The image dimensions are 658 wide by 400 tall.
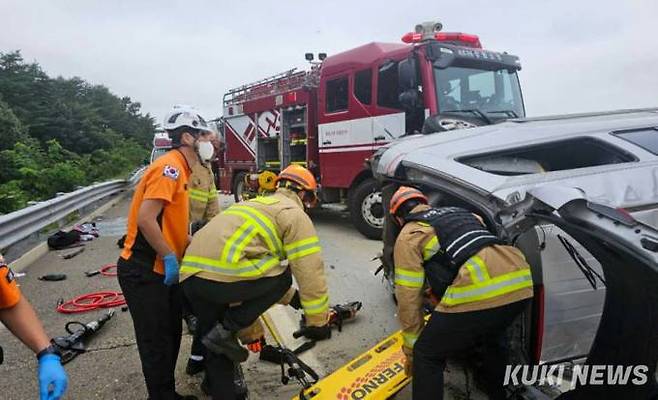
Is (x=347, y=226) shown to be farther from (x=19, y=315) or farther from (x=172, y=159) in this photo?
(x=19, y=315)

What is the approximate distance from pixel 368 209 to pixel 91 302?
12.6 feet

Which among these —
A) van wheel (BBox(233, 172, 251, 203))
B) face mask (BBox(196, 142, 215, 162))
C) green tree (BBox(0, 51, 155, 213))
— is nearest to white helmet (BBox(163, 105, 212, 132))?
face mask (BBox(196, 142, 215, 162))

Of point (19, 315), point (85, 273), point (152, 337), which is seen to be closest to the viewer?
point (19, 315)

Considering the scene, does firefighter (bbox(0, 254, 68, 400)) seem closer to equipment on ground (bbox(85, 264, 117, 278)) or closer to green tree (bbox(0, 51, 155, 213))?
equipment on ground (bbox(85, 264, 117, 278))

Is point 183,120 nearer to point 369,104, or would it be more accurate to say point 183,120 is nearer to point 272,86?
point 369,104

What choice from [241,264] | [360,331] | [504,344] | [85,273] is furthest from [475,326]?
[85,273]

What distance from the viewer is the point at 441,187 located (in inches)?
91.3

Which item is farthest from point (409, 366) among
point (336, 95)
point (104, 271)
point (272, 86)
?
point (272, 86)

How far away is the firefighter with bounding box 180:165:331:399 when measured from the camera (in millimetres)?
2129

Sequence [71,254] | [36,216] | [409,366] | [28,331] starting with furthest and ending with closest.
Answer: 1. [71,254]
2. [36,216]
3. [409,366]
4. [28,331]

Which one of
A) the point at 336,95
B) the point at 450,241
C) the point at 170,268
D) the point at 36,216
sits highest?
the point at 336,95

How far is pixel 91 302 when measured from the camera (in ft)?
13.3

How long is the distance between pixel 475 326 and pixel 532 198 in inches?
27.8

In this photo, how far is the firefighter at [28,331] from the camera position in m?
1.48
